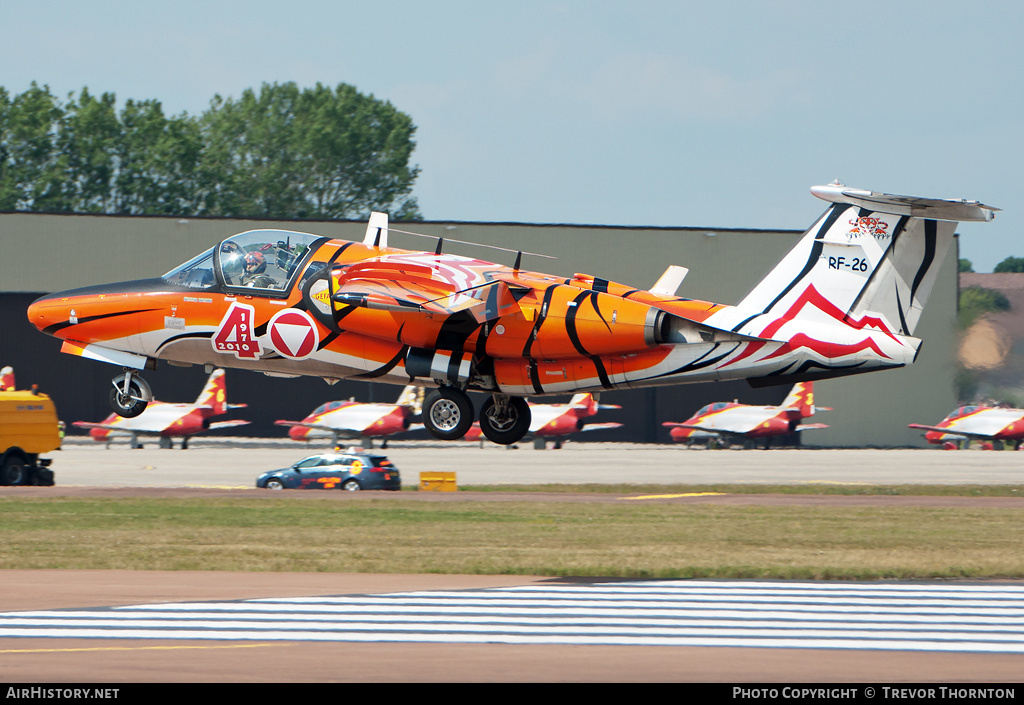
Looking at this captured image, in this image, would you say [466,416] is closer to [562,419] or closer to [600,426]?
[562,419]

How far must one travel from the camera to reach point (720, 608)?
86.3 feet

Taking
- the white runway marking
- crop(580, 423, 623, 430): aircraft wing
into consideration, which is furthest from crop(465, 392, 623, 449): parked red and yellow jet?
the white runway marking

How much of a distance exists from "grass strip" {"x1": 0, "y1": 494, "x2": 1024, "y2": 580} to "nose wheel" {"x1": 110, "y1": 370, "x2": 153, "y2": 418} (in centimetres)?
1197

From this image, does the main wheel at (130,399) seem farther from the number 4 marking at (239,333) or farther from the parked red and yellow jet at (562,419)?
the parked red and yellow jet at (562,419)

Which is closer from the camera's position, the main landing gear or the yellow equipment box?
the main landing gear

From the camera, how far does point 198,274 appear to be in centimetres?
2355

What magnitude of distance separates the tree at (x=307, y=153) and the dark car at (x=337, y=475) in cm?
9689

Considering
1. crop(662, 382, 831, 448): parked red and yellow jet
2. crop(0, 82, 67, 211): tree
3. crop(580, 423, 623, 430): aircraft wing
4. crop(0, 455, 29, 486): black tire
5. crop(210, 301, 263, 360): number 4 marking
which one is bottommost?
crop(0, 455, 29, 486): black tire

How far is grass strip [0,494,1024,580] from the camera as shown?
1380 inches

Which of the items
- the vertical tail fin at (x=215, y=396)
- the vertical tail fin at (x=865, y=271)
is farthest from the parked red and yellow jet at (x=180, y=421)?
the vertical tail fin at (x=865, y=271)

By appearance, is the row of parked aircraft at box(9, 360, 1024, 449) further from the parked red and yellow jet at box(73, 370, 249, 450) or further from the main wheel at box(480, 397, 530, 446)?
the main wheel at box(480, 397, 530, 446)

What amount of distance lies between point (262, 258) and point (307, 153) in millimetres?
148319
